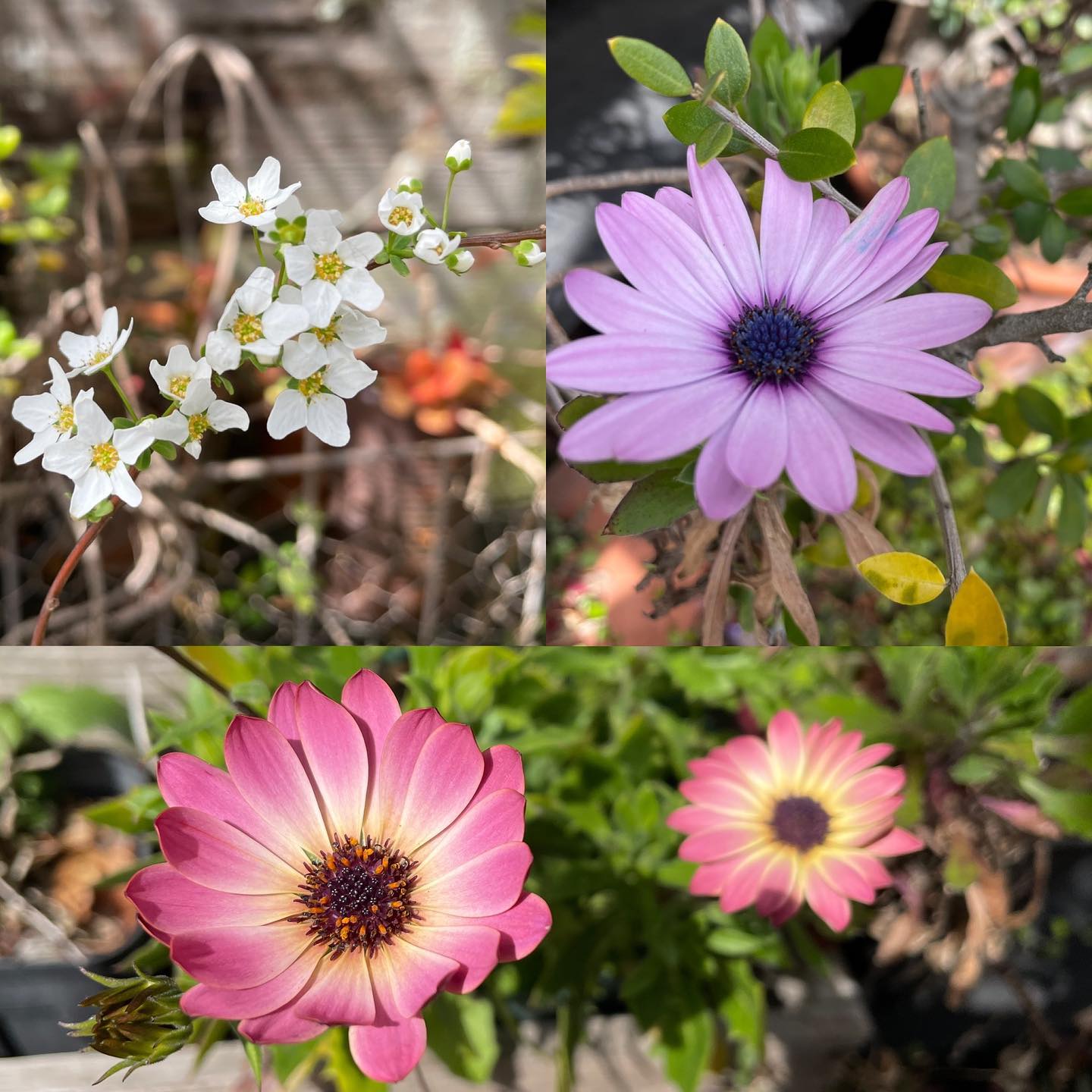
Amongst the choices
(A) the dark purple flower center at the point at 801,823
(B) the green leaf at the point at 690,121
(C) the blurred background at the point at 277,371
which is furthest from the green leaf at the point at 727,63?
(C) the blurred background at the point at 277,371

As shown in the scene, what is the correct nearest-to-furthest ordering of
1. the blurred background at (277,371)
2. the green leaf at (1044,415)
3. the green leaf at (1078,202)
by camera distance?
the green leaf at (1078,202) → the green leaf at (1044,415) → the blurred background at (277,371)

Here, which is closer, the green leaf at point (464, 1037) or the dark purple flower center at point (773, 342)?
the dark purple flower center at point (773, 342)

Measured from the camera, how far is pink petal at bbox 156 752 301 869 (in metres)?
0.31

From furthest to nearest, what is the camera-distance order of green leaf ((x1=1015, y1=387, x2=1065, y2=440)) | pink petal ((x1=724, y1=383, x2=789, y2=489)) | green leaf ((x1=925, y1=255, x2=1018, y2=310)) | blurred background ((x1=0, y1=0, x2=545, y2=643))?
blurred background ((x1=0, y1=0, x2=545, y2=643)), green leaf ((x1=1015, y1=387, x2=1065, y2=440)), green leaf ((x1=925, y1=255, x2=1018, y2=310)), pink petal ((x1=724, y1=383, x2=789, y2=489))

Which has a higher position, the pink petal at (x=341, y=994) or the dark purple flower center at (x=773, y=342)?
the dark purple flower center at (x=773, y=342)

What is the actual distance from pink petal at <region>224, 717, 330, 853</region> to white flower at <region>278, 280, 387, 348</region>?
149mm

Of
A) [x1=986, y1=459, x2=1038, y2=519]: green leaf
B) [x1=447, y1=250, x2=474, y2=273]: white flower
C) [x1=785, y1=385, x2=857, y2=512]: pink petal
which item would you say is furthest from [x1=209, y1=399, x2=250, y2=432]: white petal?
[x1=986, y1=459, x2=1038, y2=519]: green leaf

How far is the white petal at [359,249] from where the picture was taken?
0.32 m

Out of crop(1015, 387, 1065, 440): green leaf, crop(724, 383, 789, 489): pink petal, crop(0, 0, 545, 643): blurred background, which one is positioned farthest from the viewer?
crop(0, 0, 545, 643): blurred background

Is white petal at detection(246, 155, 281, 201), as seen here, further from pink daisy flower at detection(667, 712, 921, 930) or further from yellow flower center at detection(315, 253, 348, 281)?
pink daisy flower at detection(667, 712, 921, 930)

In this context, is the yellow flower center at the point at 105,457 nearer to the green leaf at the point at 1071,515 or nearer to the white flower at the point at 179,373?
the white flower at the point at 179,373

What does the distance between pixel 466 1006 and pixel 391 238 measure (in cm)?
53

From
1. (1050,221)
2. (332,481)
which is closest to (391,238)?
(1050,221)

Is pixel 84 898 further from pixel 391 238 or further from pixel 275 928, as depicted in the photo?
pixel 391 238
